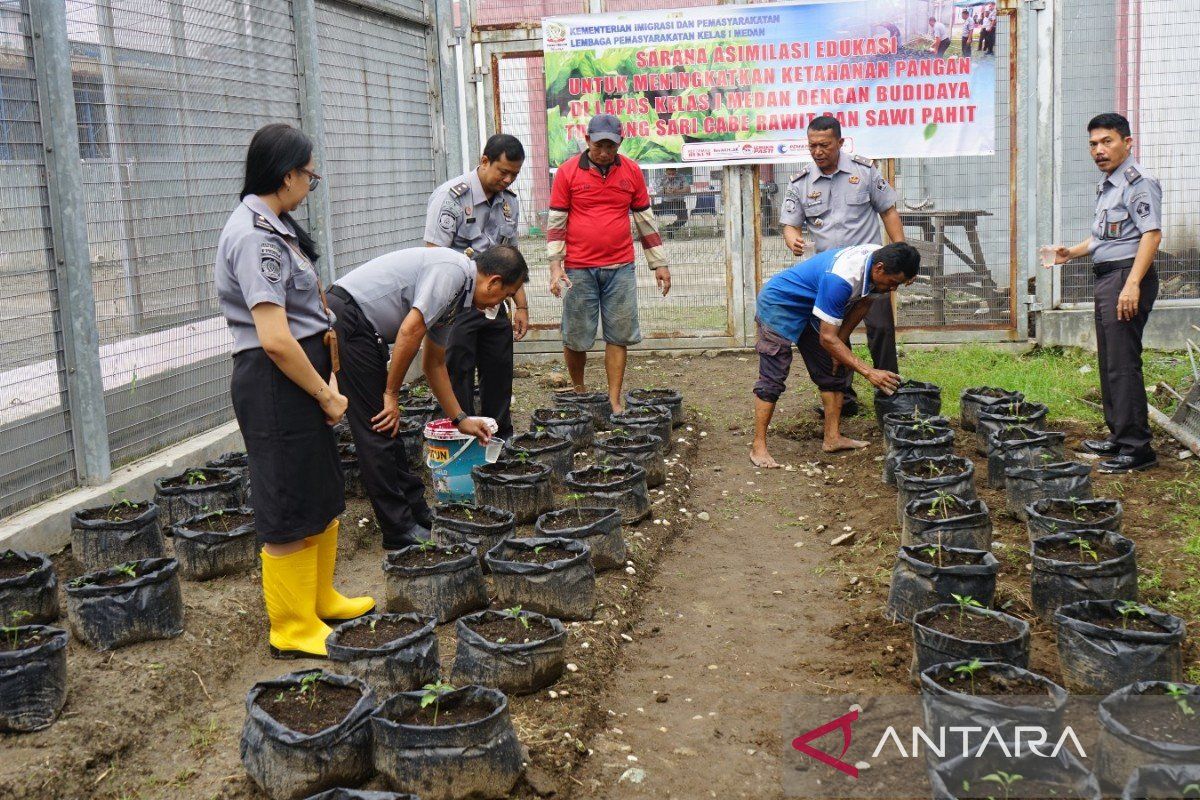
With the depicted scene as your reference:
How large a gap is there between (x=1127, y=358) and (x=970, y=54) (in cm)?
403

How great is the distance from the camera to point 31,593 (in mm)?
4504

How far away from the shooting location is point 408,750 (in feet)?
11.0

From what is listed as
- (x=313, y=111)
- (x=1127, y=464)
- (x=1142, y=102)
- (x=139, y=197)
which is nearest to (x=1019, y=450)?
(x=1127, y=464)

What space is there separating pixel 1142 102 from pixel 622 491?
20.0 feet

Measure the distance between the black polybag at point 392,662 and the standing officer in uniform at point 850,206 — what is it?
14.1 ft

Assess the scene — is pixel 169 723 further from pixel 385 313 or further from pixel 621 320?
pixel 621 320

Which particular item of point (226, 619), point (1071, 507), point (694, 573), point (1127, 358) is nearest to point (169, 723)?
point (226, 619)

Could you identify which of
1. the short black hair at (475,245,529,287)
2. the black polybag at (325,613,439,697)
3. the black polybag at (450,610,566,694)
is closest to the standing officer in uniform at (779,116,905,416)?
the short black hair at (475,245,529,287)

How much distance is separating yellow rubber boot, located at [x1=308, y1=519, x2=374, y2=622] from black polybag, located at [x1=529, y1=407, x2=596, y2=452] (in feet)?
8.58

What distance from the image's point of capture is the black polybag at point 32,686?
12.2 ft

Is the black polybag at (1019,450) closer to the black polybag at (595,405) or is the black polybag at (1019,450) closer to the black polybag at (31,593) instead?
the black polybag at (595,405)

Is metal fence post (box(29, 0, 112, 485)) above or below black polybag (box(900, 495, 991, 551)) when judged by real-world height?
above

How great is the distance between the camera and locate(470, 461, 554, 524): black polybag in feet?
19.3

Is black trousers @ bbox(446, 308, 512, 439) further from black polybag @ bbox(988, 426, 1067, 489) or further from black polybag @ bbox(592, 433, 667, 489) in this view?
black polybag @ bbox(988, 426, 1067, 489)
